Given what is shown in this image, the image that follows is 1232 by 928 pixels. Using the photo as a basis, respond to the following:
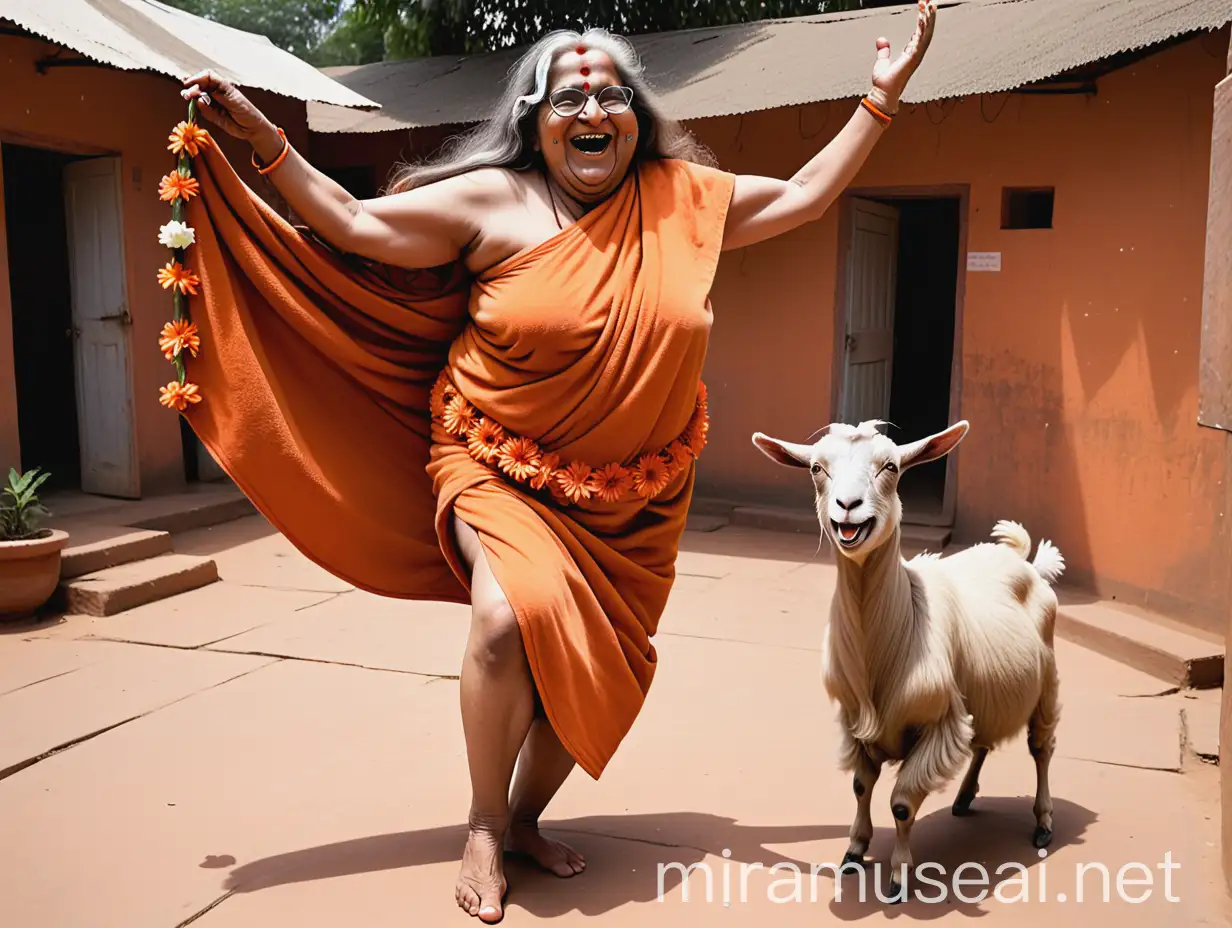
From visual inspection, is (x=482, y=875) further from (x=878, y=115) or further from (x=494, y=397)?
(x=878, y=115)

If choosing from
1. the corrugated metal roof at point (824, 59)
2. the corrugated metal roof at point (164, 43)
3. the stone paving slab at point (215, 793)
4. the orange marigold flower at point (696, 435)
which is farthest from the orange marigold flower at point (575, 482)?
the corrugated metal roof at point (164, 43)

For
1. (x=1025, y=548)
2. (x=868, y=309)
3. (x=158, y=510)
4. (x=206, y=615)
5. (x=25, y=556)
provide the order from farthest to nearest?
(x=868, y=309)
(x=158, y=510)
(x=206, y=615)
(x=25, y=556)
(x=1025, y=548)

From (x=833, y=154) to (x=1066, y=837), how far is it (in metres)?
2.14

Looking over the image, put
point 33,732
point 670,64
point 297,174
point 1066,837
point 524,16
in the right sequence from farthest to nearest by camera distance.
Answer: point 524,16 < point 670,64 < point 33,732 < point 1066,837 < point 297,174

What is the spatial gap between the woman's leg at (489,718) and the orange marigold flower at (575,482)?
263 millimetres

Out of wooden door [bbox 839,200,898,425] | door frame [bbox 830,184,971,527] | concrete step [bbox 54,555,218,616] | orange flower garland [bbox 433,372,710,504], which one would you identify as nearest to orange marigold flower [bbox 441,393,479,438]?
orange flower garland [bbox 433,372,710,504]

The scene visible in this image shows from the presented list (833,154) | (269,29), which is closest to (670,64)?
(833,154)

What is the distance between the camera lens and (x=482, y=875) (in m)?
2.98

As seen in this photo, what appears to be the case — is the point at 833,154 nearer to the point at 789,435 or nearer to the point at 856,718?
the point at 856,718

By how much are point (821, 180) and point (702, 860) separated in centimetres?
193

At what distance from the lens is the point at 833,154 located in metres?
3.34

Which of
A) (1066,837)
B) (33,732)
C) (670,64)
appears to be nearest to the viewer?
(1066,837)

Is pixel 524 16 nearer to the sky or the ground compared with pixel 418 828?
nearer to the sky

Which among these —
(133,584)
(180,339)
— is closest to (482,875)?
(180,339)
